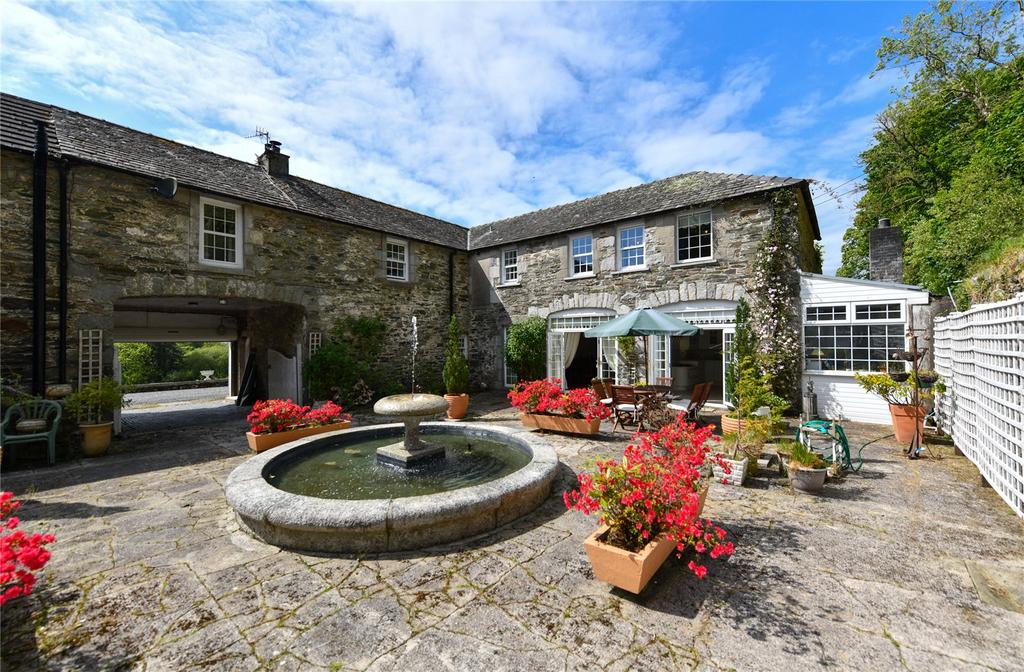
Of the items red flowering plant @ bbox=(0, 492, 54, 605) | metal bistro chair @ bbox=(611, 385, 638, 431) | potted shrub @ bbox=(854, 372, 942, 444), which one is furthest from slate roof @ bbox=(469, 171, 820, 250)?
red flowering plant @ bbox=(0, 492, 54, 605)

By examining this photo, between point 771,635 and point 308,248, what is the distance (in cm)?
1244

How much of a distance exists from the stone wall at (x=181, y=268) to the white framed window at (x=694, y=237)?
853 centimetres

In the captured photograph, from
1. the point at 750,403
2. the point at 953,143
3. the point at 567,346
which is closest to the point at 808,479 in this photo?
the point at 750,403

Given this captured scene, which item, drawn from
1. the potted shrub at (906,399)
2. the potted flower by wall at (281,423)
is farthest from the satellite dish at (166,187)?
the potted shrub at (906,399)

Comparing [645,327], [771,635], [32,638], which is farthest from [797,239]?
[32,638]

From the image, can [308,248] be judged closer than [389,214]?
Yes

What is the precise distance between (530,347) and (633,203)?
582 centimetres

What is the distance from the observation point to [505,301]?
15422mm

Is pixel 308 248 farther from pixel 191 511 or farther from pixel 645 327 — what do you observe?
pixel 645 327

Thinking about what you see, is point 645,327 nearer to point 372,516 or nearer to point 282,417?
point 372,516

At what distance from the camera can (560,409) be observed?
8273 mm

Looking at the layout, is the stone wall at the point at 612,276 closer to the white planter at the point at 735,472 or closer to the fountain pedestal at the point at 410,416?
the white planter at the point at 735,472

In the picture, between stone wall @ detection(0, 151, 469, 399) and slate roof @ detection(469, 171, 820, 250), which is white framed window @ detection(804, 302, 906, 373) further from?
stone wall @ detection(0, 151, 469, 399)

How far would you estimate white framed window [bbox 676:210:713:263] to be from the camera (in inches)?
449
